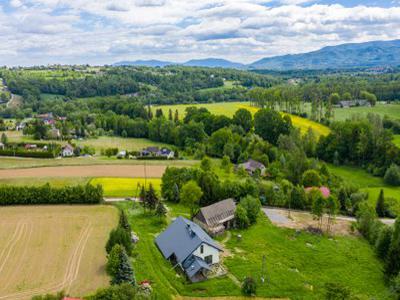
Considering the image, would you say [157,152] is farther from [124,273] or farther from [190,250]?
[124,273]

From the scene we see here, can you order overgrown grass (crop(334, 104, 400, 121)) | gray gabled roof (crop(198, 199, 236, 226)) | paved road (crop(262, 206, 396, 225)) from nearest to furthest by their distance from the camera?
gray gabled roof (crop(198, 199, 236, 226)), paved road (crop(262, 206, 396, 225)), overgrown grass (crop(334, 104, 400, 121))

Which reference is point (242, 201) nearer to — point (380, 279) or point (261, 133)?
point (380, 279)

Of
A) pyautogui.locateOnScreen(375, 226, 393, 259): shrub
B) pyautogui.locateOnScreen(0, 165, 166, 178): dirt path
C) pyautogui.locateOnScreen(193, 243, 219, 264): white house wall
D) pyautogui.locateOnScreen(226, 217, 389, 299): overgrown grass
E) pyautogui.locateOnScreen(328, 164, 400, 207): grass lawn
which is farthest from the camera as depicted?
pyautogui.locateOnScreen(0, 165, 166, 178): dirt path

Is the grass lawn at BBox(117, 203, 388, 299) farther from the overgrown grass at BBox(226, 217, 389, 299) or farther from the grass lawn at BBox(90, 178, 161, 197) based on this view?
the grass lawn at BBox(90, 178, 161, 197)

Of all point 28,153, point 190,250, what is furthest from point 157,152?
point 190,250

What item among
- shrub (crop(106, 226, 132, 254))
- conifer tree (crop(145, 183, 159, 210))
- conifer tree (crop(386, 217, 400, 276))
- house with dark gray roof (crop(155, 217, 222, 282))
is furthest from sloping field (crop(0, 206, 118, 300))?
conifer tree (crop(386, 217, 400, 276))

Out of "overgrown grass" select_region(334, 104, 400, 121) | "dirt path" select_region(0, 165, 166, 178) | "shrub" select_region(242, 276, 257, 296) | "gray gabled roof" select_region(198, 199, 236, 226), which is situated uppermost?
"overgrown grass" select_region(334, 104, 400, 121)

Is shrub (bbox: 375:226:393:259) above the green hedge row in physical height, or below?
below
